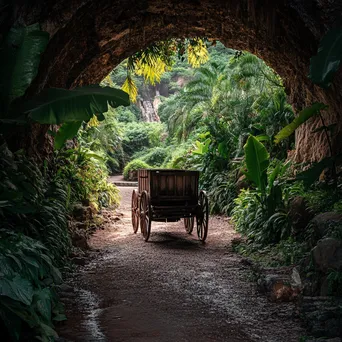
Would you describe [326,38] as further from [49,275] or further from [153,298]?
[49,275]

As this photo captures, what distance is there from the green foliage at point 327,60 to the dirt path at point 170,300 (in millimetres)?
2566

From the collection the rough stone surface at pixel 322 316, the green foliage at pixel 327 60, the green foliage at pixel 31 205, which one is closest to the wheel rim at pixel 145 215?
the green foliage at pixel 31 205

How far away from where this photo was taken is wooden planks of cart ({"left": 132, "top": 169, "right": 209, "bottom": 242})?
8.80 metres

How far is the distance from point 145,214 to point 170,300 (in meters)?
3.83

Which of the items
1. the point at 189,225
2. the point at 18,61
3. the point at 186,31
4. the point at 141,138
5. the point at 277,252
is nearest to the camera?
the point at 18,61

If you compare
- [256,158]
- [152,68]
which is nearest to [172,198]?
[256,158]

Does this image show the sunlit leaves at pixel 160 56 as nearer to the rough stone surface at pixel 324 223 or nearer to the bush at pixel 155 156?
the rough stone surface at pixel 324 223

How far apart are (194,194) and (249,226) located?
1.33 metres

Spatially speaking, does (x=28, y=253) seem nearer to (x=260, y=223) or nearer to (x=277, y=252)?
(x=277, y=252)

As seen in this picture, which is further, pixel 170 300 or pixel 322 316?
pixel 170 300

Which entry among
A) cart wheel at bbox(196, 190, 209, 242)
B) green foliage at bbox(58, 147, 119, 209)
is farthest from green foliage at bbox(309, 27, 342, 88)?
green foliage at bbox(58, 147, 119, 209)

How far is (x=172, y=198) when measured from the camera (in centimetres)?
895

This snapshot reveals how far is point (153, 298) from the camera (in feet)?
17.3

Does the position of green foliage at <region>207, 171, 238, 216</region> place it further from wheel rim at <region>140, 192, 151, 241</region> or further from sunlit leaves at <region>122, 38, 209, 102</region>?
sunlit leaves at <region>122, 38, 209, 102</region>
